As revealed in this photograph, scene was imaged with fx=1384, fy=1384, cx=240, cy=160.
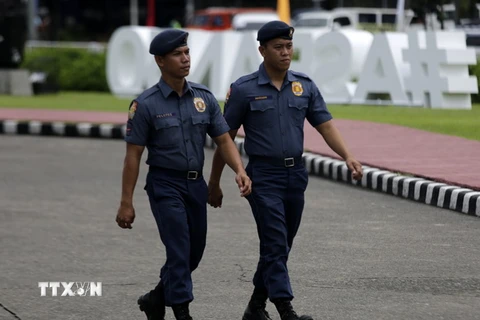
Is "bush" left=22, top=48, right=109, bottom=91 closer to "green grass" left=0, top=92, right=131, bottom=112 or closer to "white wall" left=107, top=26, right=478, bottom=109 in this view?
"green grass" left=0, top=92, right=131, bottom=112

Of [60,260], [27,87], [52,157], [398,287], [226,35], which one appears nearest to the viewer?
[398,287]

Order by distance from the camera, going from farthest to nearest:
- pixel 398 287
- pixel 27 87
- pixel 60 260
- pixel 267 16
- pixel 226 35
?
1. pixel 267 16
2. pixel 27 87
3. pixel 226 35
4. pixel 60 260
5. pixel 398 287

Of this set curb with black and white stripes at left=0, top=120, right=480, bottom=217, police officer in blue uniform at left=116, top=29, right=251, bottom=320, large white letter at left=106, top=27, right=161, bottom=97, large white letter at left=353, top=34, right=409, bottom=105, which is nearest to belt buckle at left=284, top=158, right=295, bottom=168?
police officer in blue uniform at left=116, top=29, right=251, bottom=320

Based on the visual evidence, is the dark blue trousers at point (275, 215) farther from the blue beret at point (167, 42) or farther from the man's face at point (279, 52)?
the blue beret at point (167, 42)

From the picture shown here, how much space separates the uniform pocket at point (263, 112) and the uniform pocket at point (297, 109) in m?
0.09

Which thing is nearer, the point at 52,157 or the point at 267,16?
the point at 52,157

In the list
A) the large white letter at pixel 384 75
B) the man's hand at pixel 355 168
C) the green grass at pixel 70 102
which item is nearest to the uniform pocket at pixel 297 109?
the man's hand at pixel 355 168

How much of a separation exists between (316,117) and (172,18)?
56.9 metres

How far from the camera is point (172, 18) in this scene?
209 feet

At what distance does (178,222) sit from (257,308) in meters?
0.68

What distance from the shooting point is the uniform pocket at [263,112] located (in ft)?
23.3

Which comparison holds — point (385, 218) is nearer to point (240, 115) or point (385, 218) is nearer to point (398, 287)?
point (398, 287)

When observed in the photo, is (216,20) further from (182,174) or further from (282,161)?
(182,174)

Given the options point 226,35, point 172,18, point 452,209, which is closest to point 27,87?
point 226,35
